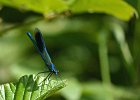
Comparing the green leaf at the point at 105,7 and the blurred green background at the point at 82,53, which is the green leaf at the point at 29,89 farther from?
the blurred green background at the point at 82,53

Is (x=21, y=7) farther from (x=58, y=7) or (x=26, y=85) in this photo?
(x=26, y=85)

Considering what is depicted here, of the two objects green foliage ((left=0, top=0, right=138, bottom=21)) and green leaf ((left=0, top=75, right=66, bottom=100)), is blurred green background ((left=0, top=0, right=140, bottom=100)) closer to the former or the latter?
green foliage ((left=0, top=0, right=138, bottom=21))

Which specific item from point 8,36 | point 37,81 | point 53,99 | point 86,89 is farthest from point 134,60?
point 37,81

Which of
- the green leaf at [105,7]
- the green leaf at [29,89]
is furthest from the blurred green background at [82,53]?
the green leaf at [29,89]

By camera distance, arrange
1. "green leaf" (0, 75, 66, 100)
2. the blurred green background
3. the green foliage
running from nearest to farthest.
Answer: "green leaf" (0, 75, 66, 100)
the green foliage
the blurred green background

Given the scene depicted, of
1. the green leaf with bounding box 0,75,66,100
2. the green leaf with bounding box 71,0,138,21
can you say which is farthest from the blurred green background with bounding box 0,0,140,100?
the green leaf with bounding box 0,75,66,100

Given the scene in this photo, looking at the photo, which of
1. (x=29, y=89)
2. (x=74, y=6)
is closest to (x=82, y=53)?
(x=74, y=6)

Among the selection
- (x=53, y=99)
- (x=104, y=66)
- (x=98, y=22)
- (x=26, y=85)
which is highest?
(x=98, y=22)
